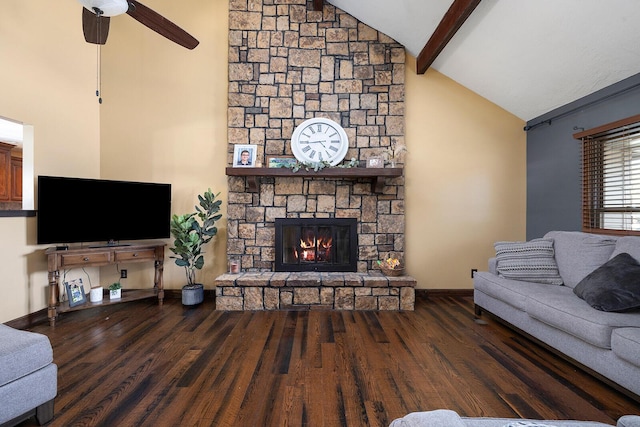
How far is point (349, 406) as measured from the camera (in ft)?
6.00

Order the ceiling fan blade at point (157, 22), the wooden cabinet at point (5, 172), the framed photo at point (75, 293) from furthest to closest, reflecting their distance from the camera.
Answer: the wooden cabinet at point (5, 172), the framed photo at point (75, 293), the ceiling fan blade at point (157, 22)

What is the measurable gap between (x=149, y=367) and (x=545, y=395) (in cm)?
260

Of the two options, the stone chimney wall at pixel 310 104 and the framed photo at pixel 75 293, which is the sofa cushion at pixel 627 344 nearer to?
the stone chimney wall at pixel 310 104

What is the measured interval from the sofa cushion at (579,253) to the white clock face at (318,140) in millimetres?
2450

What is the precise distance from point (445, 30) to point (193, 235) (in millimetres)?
3478

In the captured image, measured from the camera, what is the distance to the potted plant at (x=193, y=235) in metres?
3.73

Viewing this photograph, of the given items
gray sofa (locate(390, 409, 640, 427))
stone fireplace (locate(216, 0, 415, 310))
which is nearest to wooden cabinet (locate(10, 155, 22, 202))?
stone fireplace (locate(216, 0, 415, 310))

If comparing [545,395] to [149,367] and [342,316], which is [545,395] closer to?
[342,316]

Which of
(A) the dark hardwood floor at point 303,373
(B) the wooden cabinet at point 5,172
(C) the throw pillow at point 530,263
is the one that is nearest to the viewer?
(A) the dark hardwood floor at point 303,373

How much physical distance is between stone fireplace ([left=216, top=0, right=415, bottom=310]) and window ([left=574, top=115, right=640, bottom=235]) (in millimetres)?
1890

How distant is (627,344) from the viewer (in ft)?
6.00

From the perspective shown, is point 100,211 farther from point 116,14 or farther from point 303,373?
point 303,373

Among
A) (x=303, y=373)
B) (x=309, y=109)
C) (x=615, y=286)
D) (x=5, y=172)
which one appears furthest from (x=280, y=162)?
(x=5, y=172)

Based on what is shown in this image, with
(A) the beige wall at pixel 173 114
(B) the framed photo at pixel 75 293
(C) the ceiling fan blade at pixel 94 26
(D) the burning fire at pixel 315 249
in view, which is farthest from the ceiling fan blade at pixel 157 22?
(B) the framed photo at pixel 75 293
